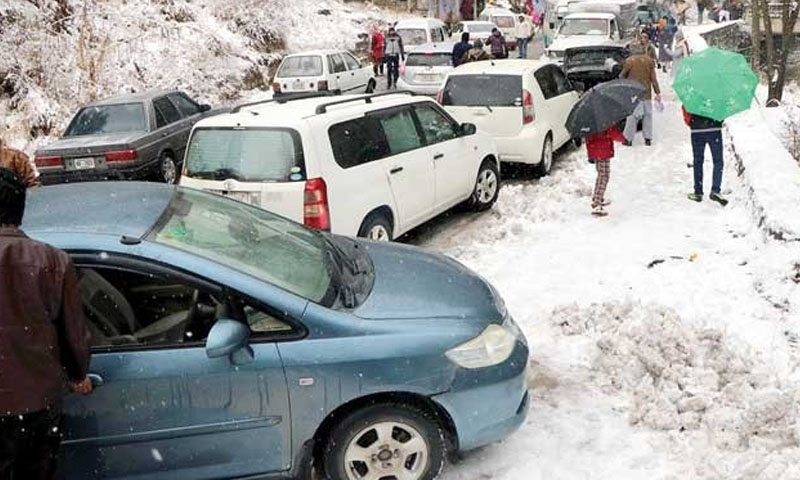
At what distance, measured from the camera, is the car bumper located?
4121 millimetres

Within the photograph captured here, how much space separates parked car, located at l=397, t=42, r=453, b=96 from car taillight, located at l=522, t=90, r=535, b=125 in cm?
759

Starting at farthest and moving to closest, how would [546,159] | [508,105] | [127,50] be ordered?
[127,50] → [546,159] → [508,105]

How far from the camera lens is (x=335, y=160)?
282 inches

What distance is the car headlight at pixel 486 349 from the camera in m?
4.12

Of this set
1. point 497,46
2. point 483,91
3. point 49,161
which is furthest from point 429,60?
point 49,161

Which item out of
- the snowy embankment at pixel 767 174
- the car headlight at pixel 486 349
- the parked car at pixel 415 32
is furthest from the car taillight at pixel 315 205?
the parked car at pixel 415 32

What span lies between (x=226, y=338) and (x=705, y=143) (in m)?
7.30

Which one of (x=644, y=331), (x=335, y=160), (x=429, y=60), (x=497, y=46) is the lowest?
(x=644, y=331)

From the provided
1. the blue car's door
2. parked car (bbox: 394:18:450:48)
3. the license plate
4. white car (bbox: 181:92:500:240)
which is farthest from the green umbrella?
parked car (bbox: 394:18:450:48)

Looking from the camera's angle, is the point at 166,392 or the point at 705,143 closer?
the point at 166,392

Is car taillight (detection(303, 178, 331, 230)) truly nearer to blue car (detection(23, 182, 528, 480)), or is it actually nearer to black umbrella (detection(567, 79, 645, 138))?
blue car (detection(23, 182, 528, 480))

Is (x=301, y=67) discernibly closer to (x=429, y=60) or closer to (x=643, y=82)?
(x=429, y=60)

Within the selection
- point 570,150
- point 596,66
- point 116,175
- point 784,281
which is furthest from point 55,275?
point 596,66

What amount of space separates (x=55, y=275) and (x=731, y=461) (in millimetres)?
3687
